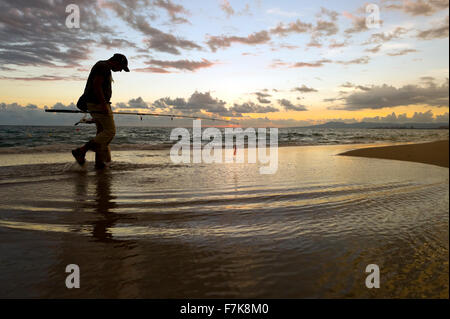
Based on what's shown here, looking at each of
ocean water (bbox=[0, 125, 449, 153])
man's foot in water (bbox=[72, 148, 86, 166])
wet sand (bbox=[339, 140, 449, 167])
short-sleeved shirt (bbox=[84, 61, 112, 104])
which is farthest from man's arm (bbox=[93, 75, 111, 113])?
wet sand (bbox=[339, 140, 449, 167])

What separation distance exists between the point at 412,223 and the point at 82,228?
3868 millimetres

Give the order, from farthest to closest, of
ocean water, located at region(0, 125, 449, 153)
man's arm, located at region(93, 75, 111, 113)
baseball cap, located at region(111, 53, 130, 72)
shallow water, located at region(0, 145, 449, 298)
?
ocean water, located at region(0, 125, 449, 153) → baseball cap, located at region(111, 53, 130, 72) → man's arm, located at region(93, 75, 111, 113) → shallow water, located at region(0, 145, 449, 298)

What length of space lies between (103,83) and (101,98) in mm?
491

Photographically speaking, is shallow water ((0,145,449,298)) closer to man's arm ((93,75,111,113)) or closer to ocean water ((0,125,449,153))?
man's arm ((93,75,111,113))

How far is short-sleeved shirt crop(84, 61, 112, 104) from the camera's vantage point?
7.12 metres

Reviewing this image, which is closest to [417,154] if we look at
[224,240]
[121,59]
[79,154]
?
[121,59]

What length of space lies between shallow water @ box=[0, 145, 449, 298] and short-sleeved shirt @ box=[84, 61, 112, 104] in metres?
2.87

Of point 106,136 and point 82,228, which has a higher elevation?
point 106,136

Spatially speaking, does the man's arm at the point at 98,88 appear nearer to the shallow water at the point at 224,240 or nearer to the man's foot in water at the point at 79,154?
the man's foot in water at the point at 79,154

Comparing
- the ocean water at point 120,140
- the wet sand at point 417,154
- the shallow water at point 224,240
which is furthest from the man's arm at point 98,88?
the wet sand at point 417,154

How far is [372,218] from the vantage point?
3.46 meters
